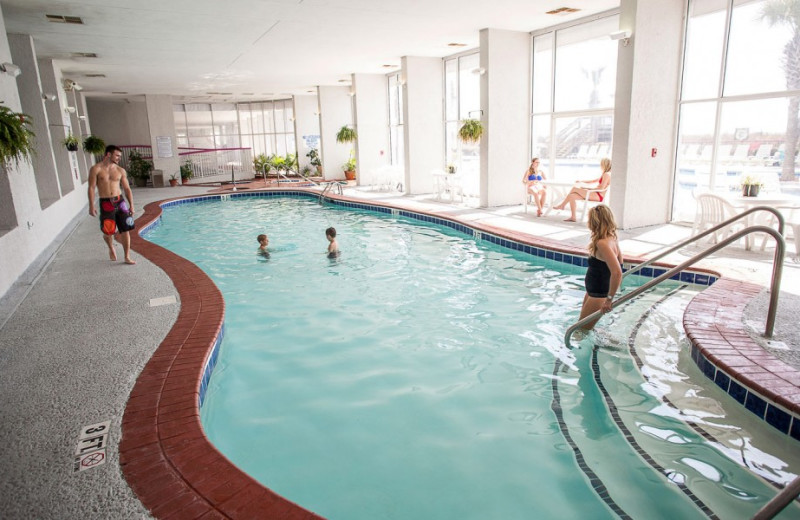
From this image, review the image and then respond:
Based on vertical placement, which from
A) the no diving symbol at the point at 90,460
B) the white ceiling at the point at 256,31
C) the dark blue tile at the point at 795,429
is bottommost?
the dark blue tile at the point at 795,429

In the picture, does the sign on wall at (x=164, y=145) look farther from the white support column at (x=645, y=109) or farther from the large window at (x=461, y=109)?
the white support column at (x=645, y=109)

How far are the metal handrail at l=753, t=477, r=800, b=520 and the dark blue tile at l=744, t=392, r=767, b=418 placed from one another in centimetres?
171

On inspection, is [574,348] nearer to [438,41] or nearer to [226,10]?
[226,10]

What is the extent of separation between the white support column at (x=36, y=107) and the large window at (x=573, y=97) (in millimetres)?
9431

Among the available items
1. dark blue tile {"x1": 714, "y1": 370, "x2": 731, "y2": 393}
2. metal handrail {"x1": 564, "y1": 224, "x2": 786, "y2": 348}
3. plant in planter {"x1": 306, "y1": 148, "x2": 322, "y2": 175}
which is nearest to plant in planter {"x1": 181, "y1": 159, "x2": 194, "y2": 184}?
plant in planter {"x1": 306, "y1": 148, "x2": 322, "y2": 175}

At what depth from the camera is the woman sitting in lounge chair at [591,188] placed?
27.5ft

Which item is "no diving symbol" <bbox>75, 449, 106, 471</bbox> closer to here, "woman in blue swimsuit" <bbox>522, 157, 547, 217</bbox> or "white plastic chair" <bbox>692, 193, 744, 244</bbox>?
"white plastic chair" <bbox>692, 193, 744, 244</bbox>

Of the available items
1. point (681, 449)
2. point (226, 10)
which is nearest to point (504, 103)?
point (226, 10)

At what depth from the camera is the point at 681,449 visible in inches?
110

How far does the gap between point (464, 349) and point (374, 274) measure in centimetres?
250

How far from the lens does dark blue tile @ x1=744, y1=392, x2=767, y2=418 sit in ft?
9.29

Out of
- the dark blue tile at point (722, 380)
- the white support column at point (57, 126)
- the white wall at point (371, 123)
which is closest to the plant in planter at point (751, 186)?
the dark blue tile at point (722, 380)

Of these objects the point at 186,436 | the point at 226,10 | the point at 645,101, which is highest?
the point at 226,10

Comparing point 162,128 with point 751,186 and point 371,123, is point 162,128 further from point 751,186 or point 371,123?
point 751,186
